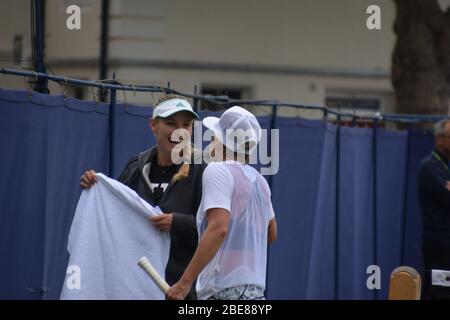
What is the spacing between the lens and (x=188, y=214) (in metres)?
6.23

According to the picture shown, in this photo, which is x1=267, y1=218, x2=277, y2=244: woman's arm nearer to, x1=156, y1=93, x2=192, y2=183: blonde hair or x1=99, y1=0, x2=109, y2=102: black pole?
x1=156, y1=93, x2=192, y2=183: blonde hair

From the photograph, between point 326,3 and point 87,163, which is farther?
point 326,3

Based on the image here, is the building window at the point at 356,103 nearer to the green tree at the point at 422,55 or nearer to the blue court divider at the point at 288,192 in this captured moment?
the green tree at the point at 422,55

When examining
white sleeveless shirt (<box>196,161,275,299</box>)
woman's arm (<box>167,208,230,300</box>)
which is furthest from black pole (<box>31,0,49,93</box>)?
woman's arm (<box>167,208,230,300</box>)

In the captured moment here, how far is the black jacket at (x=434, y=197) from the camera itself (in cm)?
1005

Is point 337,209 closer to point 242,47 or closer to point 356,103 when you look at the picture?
point 242,47

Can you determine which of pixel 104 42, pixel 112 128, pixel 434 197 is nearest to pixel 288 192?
pixel 434 197

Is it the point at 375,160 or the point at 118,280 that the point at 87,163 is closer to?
the point at 118,280

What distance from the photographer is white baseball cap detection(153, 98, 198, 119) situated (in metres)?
6.38

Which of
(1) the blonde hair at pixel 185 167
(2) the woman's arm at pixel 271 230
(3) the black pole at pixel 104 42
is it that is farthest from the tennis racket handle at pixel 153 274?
(3) the black pole at pixel 104 42

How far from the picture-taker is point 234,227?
18.8ft

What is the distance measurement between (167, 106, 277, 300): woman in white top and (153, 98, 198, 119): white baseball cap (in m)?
0.51
